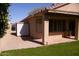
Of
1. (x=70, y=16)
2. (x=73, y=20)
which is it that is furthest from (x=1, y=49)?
(x=73, y=20)

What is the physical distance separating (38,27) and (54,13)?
3247 mm

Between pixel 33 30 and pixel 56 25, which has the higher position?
pixel 56 25

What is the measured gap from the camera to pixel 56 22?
59.1 ft

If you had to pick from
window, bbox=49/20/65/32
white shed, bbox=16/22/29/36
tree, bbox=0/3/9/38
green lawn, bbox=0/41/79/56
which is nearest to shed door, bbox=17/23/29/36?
white shed, bbox=16/22/29/36

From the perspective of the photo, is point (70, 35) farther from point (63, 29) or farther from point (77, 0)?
point (77, 0)

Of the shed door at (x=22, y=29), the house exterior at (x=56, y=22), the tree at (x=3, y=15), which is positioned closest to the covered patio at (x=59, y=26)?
the house exterior at (x=56, y=22)

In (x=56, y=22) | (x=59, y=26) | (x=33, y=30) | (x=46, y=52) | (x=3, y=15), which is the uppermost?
(x=3, y=15)

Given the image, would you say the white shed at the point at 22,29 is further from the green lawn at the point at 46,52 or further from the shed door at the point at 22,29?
the green lawn at the point at 46,52

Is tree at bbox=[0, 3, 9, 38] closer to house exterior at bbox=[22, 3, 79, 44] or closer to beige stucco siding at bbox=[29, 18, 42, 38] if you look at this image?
house exterior at bbox=[22, 3, 79, 44]

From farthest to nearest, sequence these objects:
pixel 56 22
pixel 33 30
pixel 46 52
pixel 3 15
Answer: pixel 33 30, pixel 56 22, pixel 3 15, pixel 46 52

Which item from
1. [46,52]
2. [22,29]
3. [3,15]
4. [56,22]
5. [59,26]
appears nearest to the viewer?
[46,52]

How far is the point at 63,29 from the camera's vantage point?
18625 mm

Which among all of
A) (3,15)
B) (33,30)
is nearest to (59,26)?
(33,30)

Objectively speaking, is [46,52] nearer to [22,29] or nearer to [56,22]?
→ [56,22]
